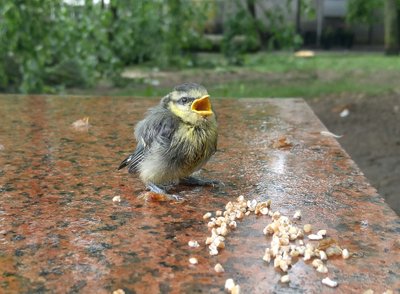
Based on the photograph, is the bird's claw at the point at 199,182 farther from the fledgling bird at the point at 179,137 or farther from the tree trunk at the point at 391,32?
the tree trunk at the point at 391,32

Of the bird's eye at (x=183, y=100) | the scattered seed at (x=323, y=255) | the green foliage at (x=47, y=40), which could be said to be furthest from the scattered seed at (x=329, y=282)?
the green foliage at (x=47, y=40)

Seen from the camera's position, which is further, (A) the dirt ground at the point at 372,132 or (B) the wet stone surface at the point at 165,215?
(A) the dirt ground at the point at 372,132

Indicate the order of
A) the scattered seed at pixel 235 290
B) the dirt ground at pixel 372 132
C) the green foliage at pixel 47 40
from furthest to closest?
the green foliage at pixel 47 40 < the dirt ground at pixel 372 132 < the scattered seed at pixel 235 290

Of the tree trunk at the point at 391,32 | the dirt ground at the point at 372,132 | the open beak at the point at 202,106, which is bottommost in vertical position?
the dirt ground at the point at 372,132

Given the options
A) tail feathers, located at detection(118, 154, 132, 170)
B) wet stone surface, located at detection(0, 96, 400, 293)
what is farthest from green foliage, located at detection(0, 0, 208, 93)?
tail feathers, located at detection(118, 154, 132, 170)

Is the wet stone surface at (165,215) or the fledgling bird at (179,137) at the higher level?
the fledgling bird at (179,137)

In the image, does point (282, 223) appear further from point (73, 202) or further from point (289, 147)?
point (289, 147)

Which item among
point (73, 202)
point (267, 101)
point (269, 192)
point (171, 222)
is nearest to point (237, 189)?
point (269, 192)

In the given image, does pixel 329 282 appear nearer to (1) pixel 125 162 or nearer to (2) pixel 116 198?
(2) pixel 116 198
